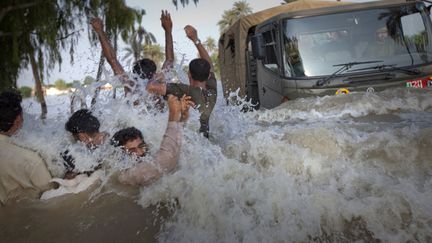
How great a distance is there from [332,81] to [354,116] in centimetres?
68

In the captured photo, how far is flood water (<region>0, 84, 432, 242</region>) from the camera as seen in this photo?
2.41m

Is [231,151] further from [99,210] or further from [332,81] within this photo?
[332,81]

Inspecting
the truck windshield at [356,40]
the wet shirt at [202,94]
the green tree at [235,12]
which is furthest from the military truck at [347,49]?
the green tree at [235,12]

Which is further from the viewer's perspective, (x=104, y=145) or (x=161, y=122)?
(x=161, y=122)

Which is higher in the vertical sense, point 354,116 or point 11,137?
point 11,137

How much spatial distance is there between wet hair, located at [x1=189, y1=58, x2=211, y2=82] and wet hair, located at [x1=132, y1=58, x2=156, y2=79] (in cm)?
63

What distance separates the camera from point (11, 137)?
328cm

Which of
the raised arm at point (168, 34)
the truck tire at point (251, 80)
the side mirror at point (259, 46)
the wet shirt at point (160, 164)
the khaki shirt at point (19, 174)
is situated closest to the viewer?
the wet shirt at point (160, 164)

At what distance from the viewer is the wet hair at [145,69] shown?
4.14 metres

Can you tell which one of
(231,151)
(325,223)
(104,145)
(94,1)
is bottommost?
(325,223)

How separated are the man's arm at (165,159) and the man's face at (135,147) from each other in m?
0.11

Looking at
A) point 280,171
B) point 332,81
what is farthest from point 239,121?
point 280,171

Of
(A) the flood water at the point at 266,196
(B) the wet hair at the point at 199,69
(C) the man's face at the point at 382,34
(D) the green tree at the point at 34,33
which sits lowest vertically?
(A) the flood water at the point at 266,196

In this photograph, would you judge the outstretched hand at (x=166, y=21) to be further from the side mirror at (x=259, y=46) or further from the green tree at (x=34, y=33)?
the green tree at (x=34, y=33)
